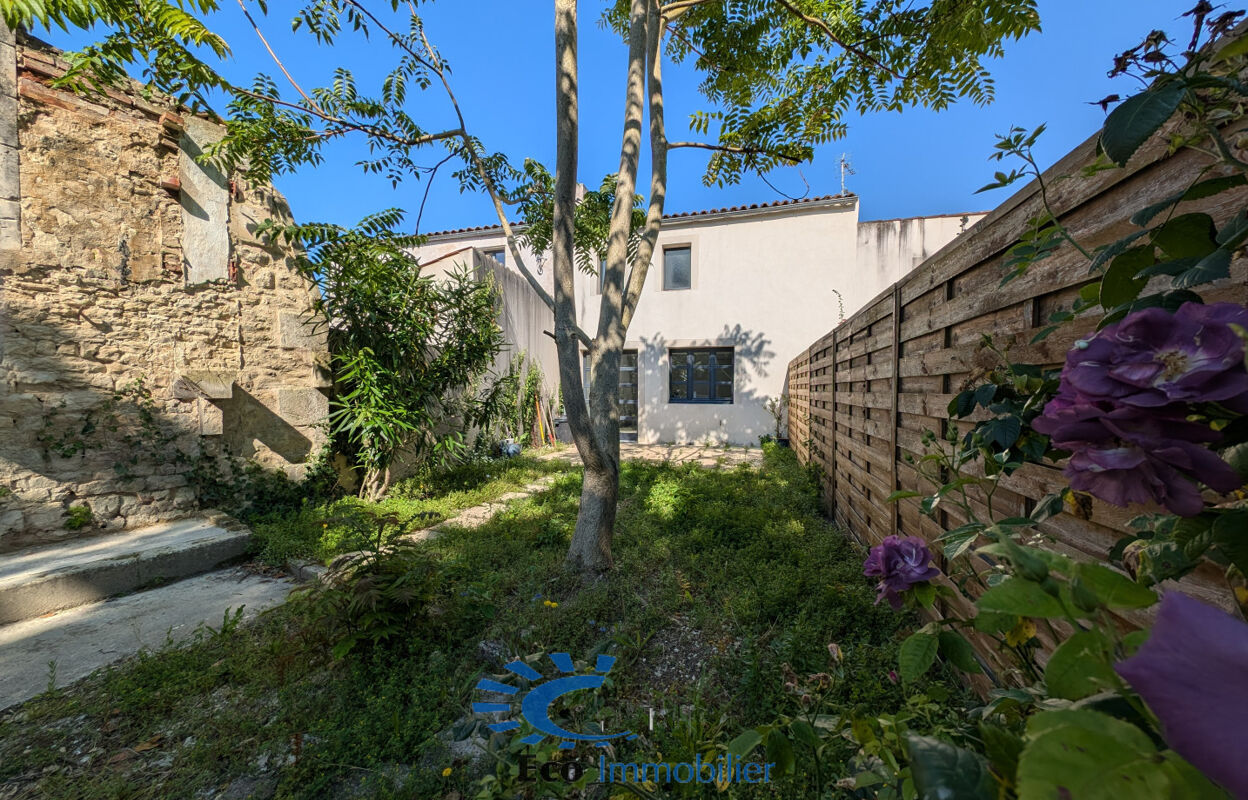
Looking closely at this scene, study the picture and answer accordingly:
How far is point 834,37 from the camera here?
2889 millimetres

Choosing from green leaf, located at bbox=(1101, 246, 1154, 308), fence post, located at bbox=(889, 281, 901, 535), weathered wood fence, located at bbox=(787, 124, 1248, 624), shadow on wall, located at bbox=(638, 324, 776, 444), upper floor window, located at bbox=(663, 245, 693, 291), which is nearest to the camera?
green leaf, located at bbox=(1101, 246, 1154, 308)

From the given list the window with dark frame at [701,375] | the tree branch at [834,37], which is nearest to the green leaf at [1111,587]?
the tree branch at [834,37]

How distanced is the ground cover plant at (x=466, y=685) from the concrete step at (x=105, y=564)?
114cm

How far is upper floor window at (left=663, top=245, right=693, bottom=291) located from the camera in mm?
8766

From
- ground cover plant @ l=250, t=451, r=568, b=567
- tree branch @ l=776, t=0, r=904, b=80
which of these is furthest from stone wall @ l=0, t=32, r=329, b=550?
tree branch @ l=776, t=0, r=904, b=80

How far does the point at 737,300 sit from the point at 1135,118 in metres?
8.24

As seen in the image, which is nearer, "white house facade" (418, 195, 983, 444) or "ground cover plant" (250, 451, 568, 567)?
"ground cover plant" (250, 451, 568, 567)

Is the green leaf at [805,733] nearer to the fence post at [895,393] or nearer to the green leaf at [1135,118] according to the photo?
the green leaf at [1135,118]

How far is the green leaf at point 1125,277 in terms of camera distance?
0.54 metres

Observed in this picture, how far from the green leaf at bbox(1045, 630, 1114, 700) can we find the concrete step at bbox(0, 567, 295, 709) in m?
3.20

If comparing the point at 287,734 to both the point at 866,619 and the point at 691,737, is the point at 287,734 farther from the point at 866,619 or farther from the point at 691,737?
the point at 866,619

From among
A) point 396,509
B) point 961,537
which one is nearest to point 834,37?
point 961,537

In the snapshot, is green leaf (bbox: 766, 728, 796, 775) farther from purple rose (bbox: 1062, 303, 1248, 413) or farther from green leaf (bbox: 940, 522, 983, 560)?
purple rose (bbox: 1062, 303, 1248, 413)

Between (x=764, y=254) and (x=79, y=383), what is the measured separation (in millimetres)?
8680
